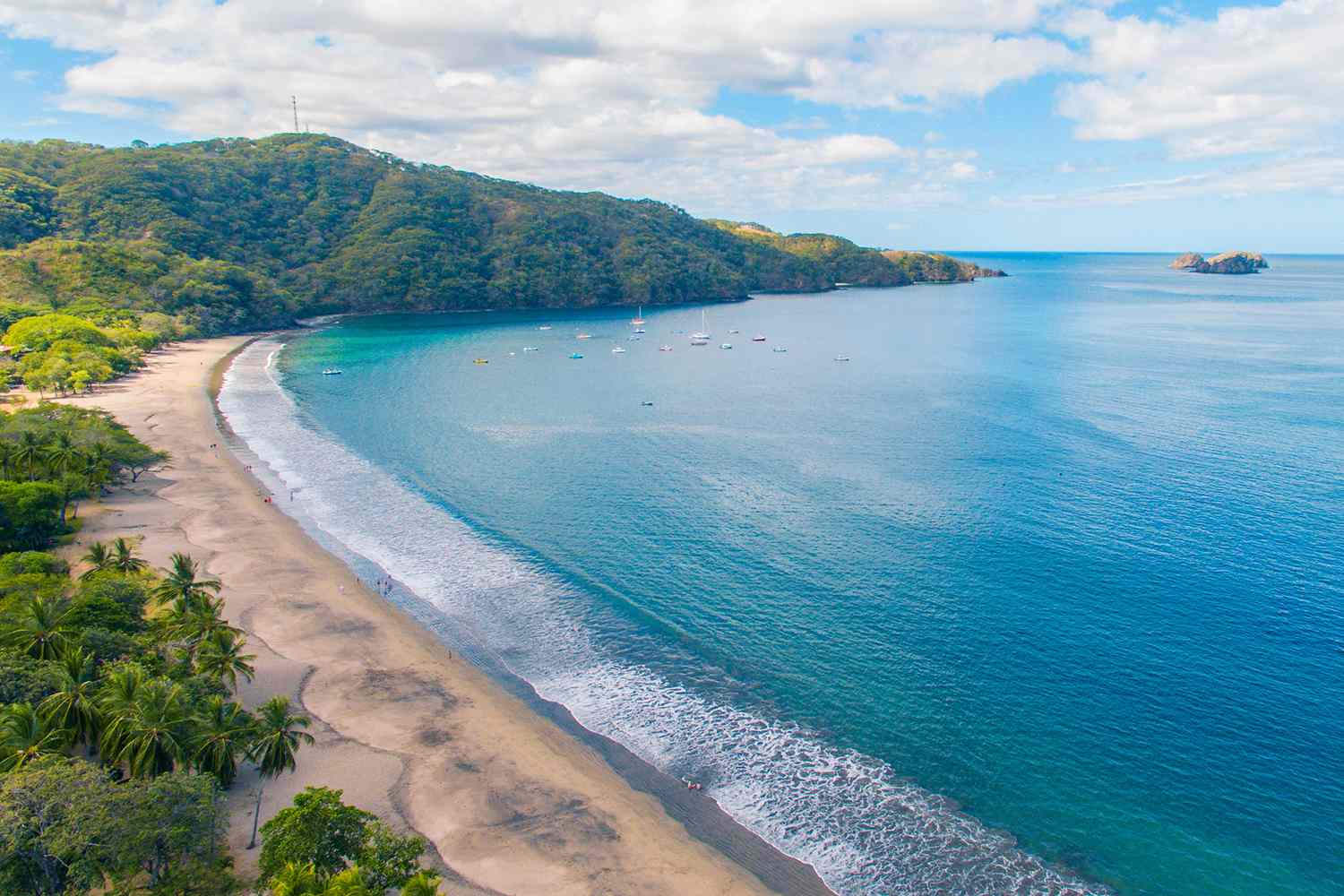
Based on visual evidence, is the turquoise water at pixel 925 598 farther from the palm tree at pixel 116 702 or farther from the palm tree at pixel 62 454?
the palm tree at pixel 116 702

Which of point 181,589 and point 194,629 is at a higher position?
point 181,589

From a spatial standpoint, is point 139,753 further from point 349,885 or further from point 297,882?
point 349,885

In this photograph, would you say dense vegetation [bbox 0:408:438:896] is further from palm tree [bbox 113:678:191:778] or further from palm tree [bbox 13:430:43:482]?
palm tree [bbox 13:430:43:482]

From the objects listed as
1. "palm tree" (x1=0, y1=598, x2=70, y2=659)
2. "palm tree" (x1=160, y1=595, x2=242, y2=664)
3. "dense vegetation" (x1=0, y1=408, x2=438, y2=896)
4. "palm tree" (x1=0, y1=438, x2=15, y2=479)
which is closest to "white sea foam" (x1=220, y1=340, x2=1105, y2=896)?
"dense vegetation" (x1=0, y1=408, x2=438, y2=896)

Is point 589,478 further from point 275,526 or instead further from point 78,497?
point 78,497

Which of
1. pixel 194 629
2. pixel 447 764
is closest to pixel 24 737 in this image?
pixel 194 629

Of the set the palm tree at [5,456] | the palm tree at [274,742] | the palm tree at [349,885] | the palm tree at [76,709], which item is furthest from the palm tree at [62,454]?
the palm tree at [349,885]
